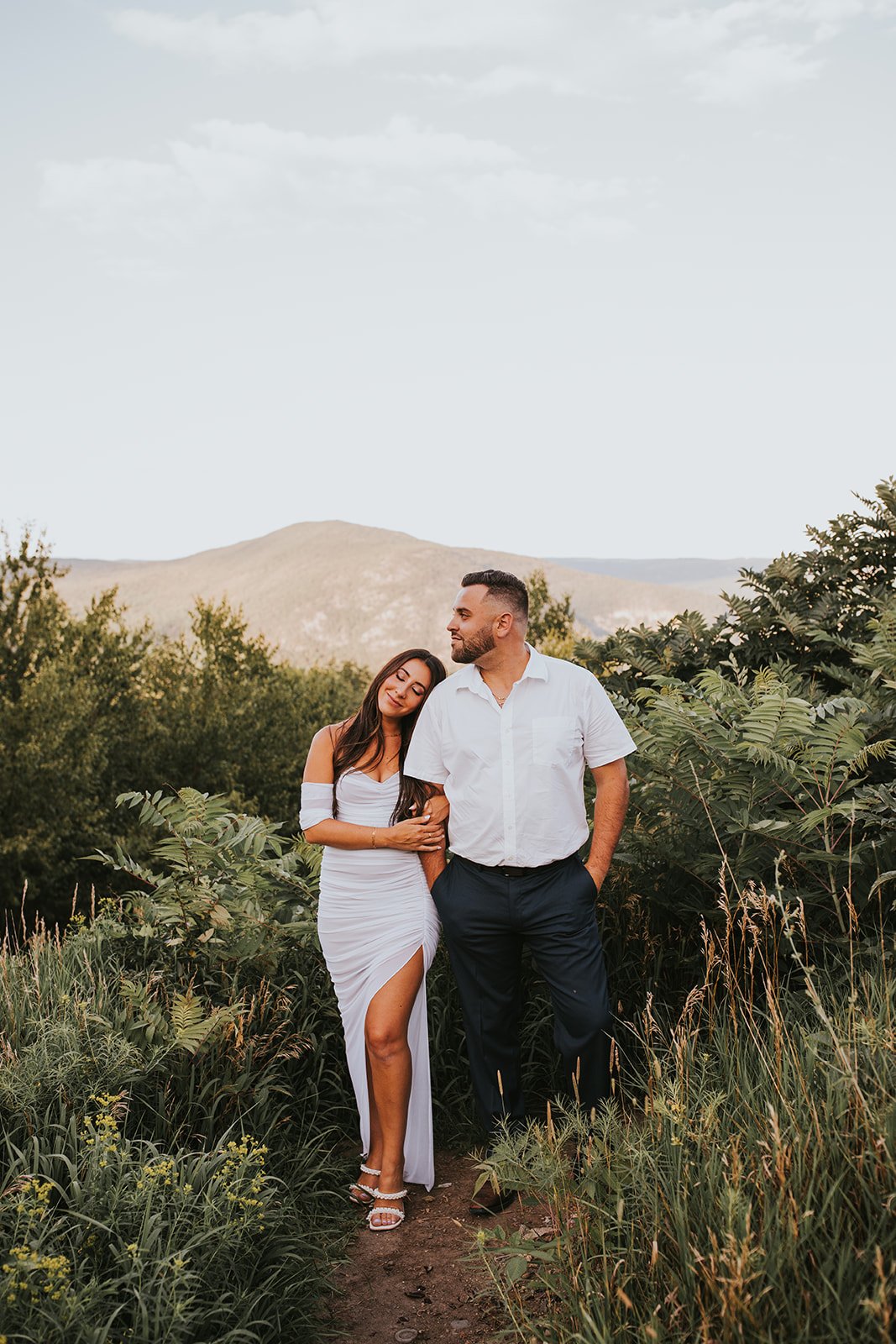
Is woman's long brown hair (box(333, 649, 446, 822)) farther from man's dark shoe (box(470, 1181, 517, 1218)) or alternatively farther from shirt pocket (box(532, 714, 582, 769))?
man's dark shoe (box(470, 1181, 517, 1218))

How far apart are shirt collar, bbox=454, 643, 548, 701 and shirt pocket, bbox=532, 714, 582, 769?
0.55 feet

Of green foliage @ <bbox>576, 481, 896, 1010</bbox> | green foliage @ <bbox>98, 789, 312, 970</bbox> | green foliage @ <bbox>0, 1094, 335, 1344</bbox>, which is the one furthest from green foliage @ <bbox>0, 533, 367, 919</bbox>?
green foliage @ <bbox>0, 1094, 335, 1344</bbox>

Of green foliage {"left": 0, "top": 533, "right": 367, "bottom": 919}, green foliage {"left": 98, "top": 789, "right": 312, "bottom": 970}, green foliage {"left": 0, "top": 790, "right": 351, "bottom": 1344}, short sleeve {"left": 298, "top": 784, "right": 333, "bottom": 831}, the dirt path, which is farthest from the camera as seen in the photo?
green foliage {"left": 0, "top": 533, "right": 367, "bottom": 919}

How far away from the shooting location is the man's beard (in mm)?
4211

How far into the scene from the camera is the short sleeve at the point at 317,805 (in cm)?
431

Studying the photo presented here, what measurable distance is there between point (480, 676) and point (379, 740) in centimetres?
52

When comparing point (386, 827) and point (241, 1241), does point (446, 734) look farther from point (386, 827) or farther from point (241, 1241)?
point (241, 1241)

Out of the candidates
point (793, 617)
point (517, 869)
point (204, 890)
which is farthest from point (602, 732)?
point (793, 617)

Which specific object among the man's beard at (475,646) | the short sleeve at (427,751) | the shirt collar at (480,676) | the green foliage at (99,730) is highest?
the man's beard at (475,646)

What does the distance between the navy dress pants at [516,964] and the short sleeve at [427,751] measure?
1.18 feet

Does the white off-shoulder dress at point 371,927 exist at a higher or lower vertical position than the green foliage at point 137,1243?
higher

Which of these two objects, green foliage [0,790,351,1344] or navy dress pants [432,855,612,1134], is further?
navy dress pants [432,855,612,1134]

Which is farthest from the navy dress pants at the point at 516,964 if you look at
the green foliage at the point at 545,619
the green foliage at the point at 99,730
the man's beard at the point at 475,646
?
the green foliage at the point at 545,619

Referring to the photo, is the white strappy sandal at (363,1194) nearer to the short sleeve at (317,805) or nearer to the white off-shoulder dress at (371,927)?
the white off-shoulder dress at (371,927)
